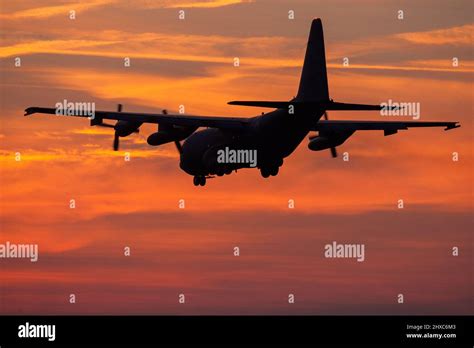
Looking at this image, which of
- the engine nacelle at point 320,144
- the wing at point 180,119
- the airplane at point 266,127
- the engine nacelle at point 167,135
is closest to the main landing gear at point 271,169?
the airplane at point 266,127

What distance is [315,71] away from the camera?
5875cm

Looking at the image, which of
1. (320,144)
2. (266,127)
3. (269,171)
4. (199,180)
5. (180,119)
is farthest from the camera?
(199,180)

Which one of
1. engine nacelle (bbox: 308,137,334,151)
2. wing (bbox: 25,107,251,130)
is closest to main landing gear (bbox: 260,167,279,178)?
engine nacelle (bbox: 308,137,334,151)

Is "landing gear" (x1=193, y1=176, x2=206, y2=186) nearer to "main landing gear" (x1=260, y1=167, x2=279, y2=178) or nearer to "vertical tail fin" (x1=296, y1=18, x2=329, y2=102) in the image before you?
"main landing gear" (x1=260, y1=167, x2=279, y2=178)

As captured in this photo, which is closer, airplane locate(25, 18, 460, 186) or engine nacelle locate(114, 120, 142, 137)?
airplane locate(25, 18, 460, 186)

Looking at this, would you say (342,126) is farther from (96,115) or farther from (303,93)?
(96,115)

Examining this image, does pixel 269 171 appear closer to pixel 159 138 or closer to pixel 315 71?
pixel 159 138

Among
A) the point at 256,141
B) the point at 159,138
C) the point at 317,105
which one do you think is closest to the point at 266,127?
the point at 256,141

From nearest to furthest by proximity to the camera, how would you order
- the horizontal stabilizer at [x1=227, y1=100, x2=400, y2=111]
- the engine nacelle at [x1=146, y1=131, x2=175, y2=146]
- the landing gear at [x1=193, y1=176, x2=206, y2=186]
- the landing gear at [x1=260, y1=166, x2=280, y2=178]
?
Result: the horizontal stabilizer at [x1=227, y1=100, x2=400, y2=111] < the engine nacelle at [x1=146, y1=131, x2=175, y2=146] < the landing gear at [x1=260, y1=166, x2=280, y2=178] < the landing gear at [x1=193, y1=176, x2=206, y2=186]

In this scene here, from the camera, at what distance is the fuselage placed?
60.5 meters

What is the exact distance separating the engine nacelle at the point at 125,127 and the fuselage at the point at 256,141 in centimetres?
537

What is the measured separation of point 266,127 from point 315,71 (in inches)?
200

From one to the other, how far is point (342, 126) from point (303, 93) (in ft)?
25.3
